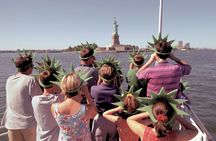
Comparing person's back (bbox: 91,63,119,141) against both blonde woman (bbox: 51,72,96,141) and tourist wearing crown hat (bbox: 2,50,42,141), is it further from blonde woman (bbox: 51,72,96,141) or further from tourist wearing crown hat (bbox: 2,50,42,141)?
tourist wearing crown hat (bbox: 2,50,42,141)

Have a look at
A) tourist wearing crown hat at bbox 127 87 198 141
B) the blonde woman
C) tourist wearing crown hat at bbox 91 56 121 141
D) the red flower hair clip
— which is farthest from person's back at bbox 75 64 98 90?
the red flower hair clip

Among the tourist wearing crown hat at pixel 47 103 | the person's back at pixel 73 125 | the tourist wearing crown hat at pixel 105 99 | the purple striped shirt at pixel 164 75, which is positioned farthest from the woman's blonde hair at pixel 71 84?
the purple striped shirt at pixel 164 75

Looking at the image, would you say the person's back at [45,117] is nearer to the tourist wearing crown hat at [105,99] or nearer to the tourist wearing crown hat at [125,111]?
the tourist wearing crown hat at [105,99]

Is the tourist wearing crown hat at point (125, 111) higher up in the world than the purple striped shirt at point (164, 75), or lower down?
lower down

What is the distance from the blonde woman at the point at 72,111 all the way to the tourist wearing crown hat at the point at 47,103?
0.26 m

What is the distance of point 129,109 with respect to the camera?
112 inches

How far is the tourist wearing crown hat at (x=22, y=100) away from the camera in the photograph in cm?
363

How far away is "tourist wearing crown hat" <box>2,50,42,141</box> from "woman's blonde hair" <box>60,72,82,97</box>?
40.4 inches

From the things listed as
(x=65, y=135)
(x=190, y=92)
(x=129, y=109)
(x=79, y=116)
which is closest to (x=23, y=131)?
(x=65, y=135)

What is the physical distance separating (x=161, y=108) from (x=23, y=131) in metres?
2.27

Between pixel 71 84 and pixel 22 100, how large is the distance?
4.19 feet

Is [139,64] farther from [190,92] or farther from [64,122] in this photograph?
[190,92]

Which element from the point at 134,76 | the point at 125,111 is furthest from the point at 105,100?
the point at 134,76

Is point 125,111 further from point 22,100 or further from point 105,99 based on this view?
point 22,100
